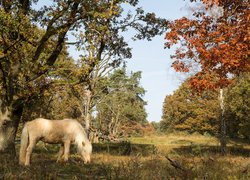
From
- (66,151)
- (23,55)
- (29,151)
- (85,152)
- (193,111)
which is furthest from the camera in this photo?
(193,111)

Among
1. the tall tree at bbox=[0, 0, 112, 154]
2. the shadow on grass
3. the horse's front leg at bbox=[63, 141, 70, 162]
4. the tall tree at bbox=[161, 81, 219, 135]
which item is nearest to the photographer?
the horse's front leg at bbox=[63, 141, 70, 162]

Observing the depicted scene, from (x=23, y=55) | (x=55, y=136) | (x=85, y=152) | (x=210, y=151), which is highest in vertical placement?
(x=23, y=55)

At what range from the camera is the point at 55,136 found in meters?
13.0

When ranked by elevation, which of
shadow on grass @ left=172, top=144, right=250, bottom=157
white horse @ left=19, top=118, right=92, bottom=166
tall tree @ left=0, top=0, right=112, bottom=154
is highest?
tall tree @ left=0, top=0, right=112, bottom=154

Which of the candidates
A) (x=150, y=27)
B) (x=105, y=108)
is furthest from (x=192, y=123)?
(x=150, y=27)

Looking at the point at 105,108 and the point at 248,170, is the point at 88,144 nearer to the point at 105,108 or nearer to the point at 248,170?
the point at 248,170

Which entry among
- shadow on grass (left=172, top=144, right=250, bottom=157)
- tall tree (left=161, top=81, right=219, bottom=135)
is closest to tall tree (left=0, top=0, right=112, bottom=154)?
shadow on grass (left=172, top=144, right=250, bottom=157)

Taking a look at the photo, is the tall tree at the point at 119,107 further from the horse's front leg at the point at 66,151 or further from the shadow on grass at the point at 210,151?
the horse's front leg at the point at 66,151

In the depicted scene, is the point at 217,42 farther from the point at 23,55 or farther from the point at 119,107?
the point at 119,107

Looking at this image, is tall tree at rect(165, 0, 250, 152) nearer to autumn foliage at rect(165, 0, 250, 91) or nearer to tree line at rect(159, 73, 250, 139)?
autumn foliage at rect(165, 0, 250, 91)

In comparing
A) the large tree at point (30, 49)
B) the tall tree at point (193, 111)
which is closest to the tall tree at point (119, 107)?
the tall tree at point (193, 111)

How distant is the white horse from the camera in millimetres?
12430

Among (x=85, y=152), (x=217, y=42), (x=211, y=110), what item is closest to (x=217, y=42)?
(x=217, y=42)

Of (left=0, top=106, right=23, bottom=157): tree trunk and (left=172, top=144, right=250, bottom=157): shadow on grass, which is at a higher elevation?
(left=0, top=106, right=23, bottom=157): tree trunk
